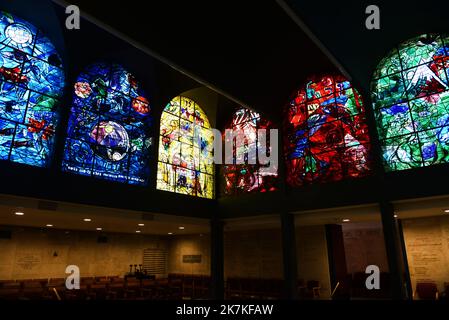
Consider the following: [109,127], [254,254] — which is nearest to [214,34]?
[109,127]

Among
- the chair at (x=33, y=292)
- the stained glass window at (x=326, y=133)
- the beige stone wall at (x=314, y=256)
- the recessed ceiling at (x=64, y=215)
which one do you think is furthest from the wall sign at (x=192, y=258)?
the chair at (x=33, y=292)

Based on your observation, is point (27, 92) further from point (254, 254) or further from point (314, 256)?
point (314, 256)

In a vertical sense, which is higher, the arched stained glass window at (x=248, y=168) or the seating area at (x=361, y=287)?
the arched stained glass window at (x=248, y=168)

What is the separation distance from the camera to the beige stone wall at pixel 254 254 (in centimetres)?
1303

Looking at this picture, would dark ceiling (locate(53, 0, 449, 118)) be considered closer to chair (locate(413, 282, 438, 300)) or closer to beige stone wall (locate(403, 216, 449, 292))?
beige stone wall (locate(403, 216, 449, 292))

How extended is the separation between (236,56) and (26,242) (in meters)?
10.5

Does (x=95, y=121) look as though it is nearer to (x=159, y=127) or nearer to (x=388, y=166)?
(x=159, y=127)

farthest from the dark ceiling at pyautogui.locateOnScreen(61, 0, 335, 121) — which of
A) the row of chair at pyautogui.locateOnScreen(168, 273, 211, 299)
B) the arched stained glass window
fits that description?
the row of chair at pyautogui.locateOnScreen(168, 273, 211, 299)

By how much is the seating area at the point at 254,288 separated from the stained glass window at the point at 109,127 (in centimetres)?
632

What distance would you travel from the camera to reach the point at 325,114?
33.6 feet

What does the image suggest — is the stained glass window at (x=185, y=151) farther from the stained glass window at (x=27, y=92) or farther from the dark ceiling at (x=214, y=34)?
the dark ceiling at (x=214, y=34)

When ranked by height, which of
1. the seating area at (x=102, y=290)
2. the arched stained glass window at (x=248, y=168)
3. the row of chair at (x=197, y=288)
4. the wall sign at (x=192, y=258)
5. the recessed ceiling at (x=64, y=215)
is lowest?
the row of chair at (x=197, y=288)

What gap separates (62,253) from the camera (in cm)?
1207

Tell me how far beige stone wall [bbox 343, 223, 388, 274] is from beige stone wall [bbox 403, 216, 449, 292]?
11.5 ft
